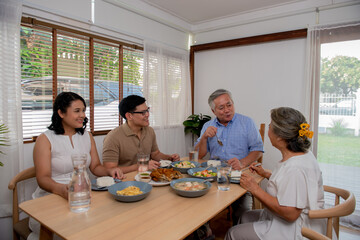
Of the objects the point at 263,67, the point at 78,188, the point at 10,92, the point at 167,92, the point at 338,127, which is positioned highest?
the point at 263,67

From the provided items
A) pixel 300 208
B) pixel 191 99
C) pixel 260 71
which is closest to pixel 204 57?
pixel 191 99

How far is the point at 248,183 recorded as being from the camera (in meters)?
1.53

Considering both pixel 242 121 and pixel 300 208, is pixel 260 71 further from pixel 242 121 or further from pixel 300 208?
pixel 300 208

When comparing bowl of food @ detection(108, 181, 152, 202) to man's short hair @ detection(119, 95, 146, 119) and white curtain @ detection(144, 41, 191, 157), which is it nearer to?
man's short hair @ detection(119, 95, 146, 119)

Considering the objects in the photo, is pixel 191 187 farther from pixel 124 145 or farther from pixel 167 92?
pixel 167 92

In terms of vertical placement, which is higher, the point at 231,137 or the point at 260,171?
the point at 231,137

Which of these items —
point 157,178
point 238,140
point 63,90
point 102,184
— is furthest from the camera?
point 63,90

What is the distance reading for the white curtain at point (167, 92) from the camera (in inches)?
148

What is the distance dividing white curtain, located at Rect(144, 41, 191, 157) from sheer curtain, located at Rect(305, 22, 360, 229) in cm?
203

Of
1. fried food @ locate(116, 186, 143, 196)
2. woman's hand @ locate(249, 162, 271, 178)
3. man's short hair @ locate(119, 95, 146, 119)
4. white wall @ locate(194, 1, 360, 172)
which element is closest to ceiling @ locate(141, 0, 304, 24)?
white wall @ locate(194, 1, 360, 172)

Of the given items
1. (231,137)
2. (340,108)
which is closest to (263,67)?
(340,108)

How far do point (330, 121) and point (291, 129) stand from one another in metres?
2.30

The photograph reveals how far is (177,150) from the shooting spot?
4.34 meters

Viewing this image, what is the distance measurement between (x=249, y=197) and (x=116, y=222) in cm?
135
